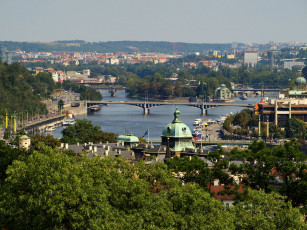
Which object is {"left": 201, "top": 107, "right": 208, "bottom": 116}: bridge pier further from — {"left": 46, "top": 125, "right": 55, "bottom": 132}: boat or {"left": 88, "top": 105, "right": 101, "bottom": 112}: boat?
{"left": 46, "top": 125, "right": 55, "bottom": 132}: boat

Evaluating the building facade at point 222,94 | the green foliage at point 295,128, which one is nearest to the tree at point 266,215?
the green foliage at point 295,128

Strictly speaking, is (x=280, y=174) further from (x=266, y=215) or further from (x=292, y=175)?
(x=266, y=215)

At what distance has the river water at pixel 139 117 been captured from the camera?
7662 cm

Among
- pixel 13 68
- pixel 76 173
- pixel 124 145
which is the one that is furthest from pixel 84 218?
pixel 13 68

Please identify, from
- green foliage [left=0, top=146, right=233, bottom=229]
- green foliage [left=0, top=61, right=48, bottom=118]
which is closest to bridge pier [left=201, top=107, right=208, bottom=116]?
green foliage [left=0, top=61, right=48, bottom=118]

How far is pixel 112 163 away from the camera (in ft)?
93.7

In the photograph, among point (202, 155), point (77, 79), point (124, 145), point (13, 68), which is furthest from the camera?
point (77, 79)

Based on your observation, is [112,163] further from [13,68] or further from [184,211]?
[13,68]

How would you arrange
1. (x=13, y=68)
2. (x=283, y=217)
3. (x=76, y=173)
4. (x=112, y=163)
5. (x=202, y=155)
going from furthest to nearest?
(x=13, y=68)
(x=202, y=155)
(x=112, y=163)
(x=76, y=173)
(x=283, y=217)

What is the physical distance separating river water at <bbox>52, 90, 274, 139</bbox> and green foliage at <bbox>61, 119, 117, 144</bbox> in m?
13.3

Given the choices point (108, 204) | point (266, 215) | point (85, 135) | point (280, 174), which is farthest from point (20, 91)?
point (266, 215)

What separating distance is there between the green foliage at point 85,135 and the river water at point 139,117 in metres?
13.3

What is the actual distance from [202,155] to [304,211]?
11.8 metres

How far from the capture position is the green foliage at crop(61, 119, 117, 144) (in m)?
51.7
